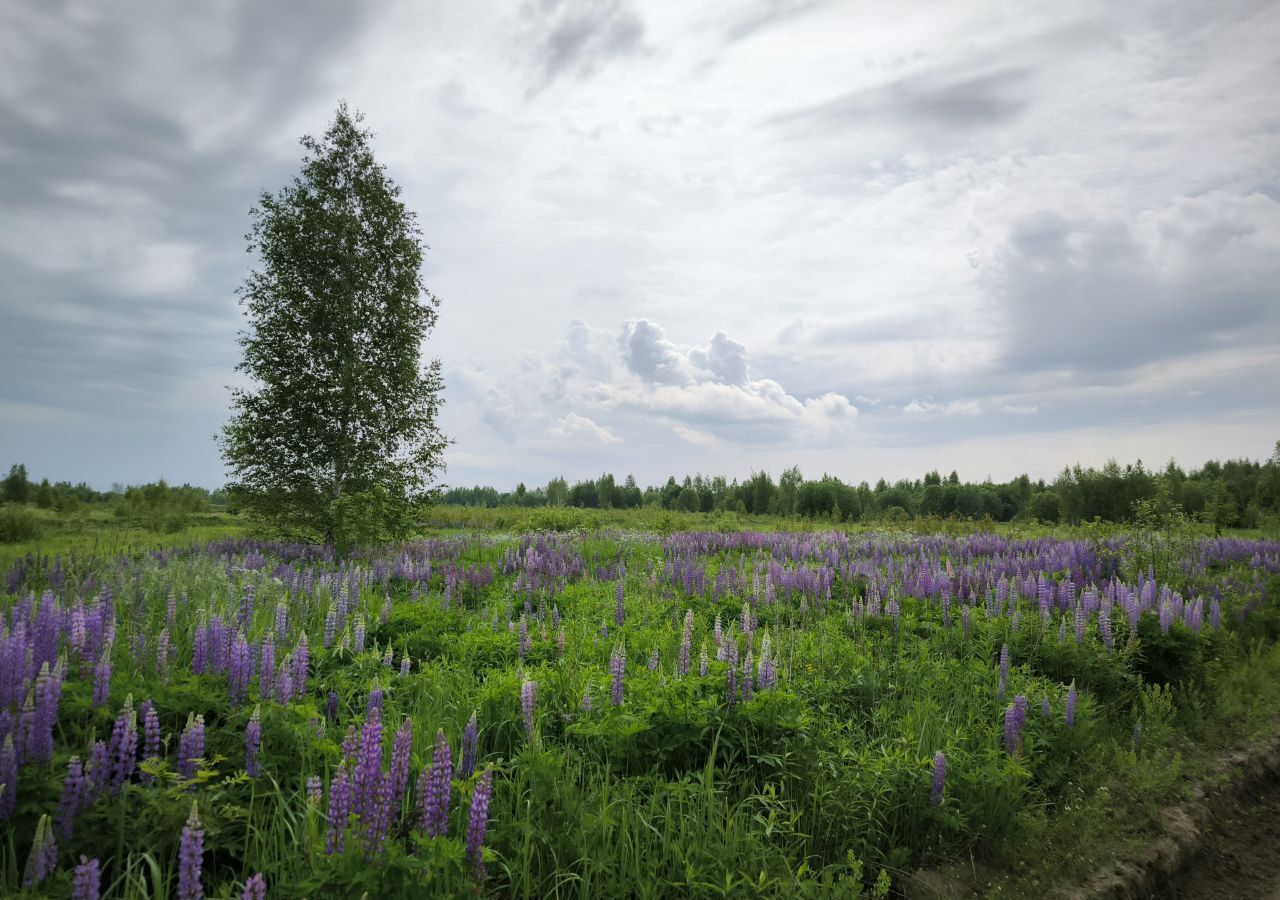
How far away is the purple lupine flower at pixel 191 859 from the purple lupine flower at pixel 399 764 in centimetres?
75

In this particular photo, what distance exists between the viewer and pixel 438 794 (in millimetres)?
3266

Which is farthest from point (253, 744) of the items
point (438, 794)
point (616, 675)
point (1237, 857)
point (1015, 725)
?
point (1237, 857)

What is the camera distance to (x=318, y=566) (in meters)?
13.1

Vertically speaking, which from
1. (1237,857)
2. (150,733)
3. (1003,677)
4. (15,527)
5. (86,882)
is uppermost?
(15,527)

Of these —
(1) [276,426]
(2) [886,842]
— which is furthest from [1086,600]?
(1) [276,426]

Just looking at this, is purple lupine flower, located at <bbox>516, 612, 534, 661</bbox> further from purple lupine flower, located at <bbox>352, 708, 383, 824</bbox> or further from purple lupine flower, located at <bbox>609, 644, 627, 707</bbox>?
purple lupine flower, located at <bbox>352, 708, 383, 824</bbox>

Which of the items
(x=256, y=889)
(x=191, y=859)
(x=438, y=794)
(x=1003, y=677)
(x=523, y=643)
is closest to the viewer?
(x=256, y=889)

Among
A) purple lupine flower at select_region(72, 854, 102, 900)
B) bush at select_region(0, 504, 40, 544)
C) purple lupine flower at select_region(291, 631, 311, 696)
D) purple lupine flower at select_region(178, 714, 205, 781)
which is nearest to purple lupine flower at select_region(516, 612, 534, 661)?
purple lupine flower at select_region(291, 631, 311, 696)

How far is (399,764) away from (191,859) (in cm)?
88

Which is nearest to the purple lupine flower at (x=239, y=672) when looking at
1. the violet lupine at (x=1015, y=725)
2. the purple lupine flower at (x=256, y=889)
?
the purple lupine flower at (x=256, y=889)

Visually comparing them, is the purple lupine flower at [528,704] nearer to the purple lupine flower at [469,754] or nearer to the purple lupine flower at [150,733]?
the purple lupine flower at [469,754]

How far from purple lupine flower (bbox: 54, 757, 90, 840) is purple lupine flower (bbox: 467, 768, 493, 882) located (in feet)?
6.17

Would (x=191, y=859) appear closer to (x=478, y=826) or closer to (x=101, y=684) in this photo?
(x=478, y=826)

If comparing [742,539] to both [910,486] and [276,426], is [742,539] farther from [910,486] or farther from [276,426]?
[910,486]
